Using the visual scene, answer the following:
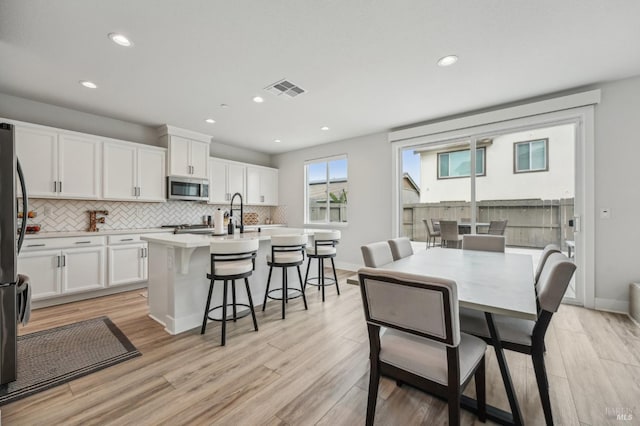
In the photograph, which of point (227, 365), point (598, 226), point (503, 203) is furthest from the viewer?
point (503, 203)

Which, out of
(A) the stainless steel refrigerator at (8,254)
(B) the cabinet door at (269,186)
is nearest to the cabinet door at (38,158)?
(A) the stainless steel refrigerator at (8,254)

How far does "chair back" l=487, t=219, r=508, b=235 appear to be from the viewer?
3.95 meters

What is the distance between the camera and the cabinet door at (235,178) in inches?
222

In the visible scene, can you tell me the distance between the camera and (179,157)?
4719 millimetres

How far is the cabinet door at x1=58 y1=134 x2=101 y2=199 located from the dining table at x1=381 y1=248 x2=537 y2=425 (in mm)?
4359

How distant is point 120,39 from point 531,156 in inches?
198

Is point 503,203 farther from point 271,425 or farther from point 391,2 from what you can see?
point 271,425

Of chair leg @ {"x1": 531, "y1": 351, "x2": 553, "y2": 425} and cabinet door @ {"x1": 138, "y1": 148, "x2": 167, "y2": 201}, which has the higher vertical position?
cabinet door @ {"x1": 138, "y1": 148, "x2": 167, "y2": 201}

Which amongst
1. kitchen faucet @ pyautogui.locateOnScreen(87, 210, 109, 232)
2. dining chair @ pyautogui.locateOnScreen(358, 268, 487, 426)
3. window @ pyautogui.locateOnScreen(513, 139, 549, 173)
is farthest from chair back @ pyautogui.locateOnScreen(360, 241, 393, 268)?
kitchen faucet @ pyautogui.locateOnScreen(87, 210, 109, 232)

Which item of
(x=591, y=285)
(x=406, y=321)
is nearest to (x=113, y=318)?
(x=406, y=321)

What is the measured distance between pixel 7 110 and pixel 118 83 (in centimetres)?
172

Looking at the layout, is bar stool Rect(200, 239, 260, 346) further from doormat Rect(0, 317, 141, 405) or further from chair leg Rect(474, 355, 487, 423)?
chair leg Rect(474, 355, 487, 423)

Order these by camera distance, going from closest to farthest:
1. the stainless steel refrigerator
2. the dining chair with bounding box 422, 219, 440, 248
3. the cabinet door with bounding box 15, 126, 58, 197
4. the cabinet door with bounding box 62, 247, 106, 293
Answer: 1. the stainless steel refrigerator
2. the cabinet door with bounding box 15, 126, 58, 197
3. the cabinet door with bounding box 62, 247, 106, 293
4. the dining chair with bounding box 422, 219, 440, 248

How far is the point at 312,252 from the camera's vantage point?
12.0ft
